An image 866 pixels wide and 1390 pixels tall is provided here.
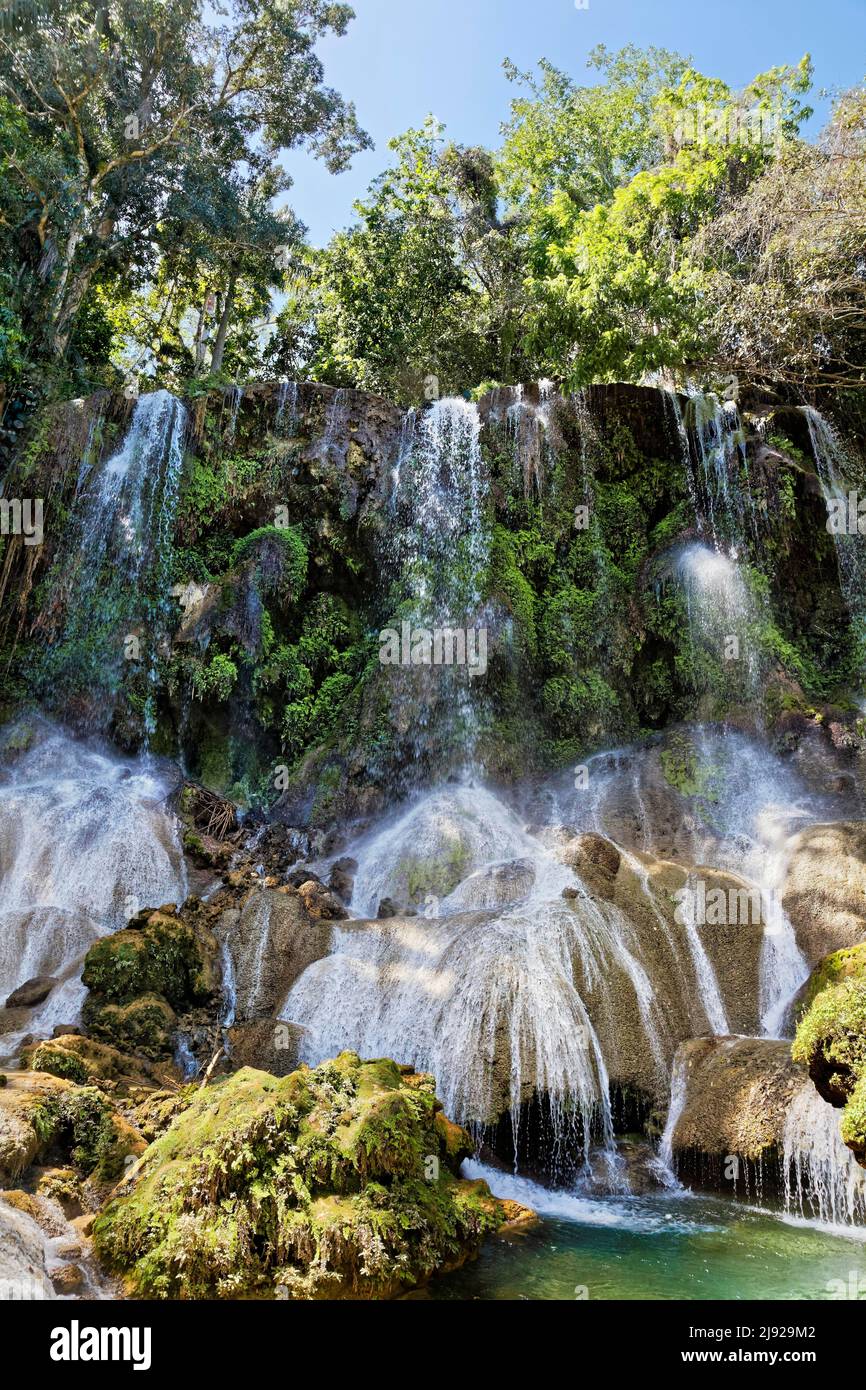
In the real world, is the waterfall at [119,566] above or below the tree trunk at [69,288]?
below

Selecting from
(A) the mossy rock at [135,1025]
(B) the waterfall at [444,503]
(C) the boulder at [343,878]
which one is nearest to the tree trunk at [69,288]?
(B) the waterfall at [444,503]

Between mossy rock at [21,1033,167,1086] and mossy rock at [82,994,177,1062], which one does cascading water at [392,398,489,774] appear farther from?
mossy rock at [21,1033,167,1086]

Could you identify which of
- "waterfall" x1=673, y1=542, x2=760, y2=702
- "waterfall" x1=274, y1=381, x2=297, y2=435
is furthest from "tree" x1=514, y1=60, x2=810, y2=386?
"waterfall" x1=274, y1=381, x2=297, y2=435

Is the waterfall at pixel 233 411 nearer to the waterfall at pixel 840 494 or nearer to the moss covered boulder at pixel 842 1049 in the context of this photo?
Answer: the waterfall at pixel 840 494

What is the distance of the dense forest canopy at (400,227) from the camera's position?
1919cm

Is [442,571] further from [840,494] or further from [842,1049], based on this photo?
[842,1049]

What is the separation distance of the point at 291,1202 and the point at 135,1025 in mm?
4535

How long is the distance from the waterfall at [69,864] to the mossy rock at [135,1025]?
0.66 m

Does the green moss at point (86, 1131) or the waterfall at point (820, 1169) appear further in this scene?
the waterfall at point (820, 1169)

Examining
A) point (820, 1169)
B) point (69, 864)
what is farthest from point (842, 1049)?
point (69, 864)

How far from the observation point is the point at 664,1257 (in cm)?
637

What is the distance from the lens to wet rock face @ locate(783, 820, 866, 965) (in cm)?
1054

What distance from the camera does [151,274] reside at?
28.5 metres
